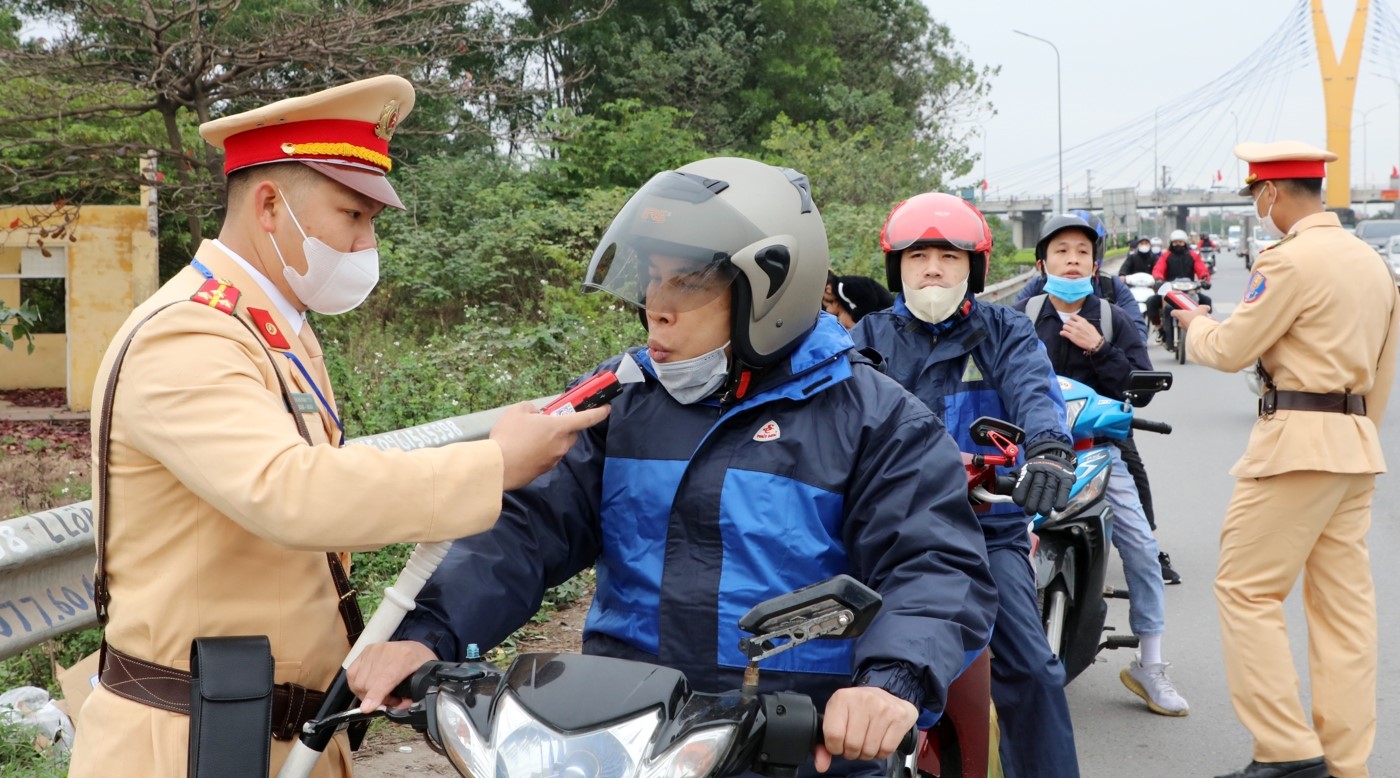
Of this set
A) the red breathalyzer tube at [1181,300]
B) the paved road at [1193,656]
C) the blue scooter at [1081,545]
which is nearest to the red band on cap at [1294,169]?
the red breathalyzer tube at [1181,300]

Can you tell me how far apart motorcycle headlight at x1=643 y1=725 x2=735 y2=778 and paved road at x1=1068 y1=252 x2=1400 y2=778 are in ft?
11.4

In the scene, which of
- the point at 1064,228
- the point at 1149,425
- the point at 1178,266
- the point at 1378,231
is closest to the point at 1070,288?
the point at 1064,228

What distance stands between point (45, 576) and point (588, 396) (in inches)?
79.7

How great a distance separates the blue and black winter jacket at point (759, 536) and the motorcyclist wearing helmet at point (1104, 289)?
Answer: 3854mm

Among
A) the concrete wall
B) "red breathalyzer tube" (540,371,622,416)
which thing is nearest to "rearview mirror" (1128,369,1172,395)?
"red breathalyzer tube" (540,371,622,416)

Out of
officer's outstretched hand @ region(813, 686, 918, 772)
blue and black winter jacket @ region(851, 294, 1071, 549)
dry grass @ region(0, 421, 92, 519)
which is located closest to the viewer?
officer's outstretched hand @ region(813, 686, 918, 772)

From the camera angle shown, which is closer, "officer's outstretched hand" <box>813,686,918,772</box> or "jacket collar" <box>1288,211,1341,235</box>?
"officer's outstretched hand" <box>813,686,918,772</box>

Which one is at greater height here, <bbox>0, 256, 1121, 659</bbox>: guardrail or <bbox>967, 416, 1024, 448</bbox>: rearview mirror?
<bbox>967, 416, 1024, 448</bbox>: rearview mirror

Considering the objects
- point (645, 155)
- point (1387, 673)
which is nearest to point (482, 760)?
point (1387, 673)

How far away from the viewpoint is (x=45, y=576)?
3.63m

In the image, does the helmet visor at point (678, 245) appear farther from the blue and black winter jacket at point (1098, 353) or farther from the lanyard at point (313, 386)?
the blue and black winter jacket at point (1098, 353)

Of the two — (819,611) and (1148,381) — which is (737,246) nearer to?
(819,611)

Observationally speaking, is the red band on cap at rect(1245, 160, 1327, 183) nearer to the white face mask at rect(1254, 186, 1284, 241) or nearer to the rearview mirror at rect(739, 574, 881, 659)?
the white face mask at rect(1254, 186, 1284, 241)

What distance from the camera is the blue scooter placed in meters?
5.09
